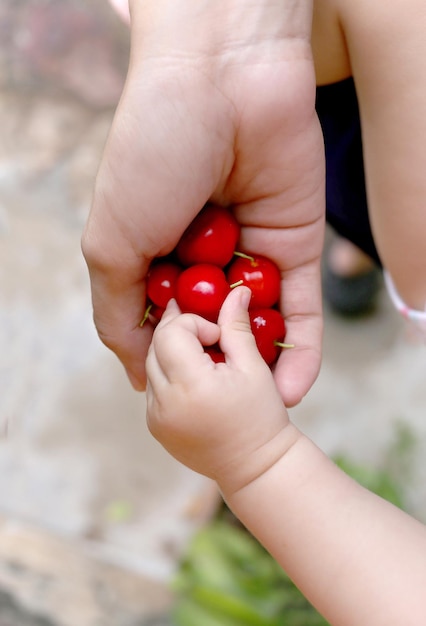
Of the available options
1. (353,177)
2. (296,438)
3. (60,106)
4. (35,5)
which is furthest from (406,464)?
(35,5)

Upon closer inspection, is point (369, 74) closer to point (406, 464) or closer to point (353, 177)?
point (353, 177)

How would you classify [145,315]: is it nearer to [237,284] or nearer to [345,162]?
[237,284]

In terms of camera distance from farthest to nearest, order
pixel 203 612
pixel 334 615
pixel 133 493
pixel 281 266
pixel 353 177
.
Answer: pixel 133 493 → pixel 203 612 → pixel 353 177 → pixel 281 266 → pixel 334 615

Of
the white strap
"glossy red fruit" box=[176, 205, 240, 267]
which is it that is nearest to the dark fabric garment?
the white strap

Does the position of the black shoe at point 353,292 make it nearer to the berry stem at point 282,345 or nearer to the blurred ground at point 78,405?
the blurred ground at point 78,405

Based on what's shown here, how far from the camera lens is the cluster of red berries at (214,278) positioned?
60 centimetres

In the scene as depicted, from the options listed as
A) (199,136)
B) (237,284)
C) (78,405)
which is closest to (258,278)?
(237,284)

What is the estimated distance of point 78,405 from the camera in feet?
4.13

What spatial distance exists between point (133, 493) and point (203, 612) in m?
0.26

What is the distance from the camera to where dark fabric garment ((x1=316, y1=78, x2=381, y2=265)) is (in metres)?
0.73

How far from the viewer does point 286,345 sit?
629 mm

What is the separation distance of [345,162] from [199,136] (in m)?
0.25

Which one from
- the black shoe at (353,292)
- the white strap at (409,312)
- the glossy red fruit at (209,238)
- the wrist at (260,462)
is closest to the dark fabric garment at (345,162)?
the white strap at (409,312)

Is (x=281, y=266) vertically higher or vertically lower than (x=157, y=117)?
lower
